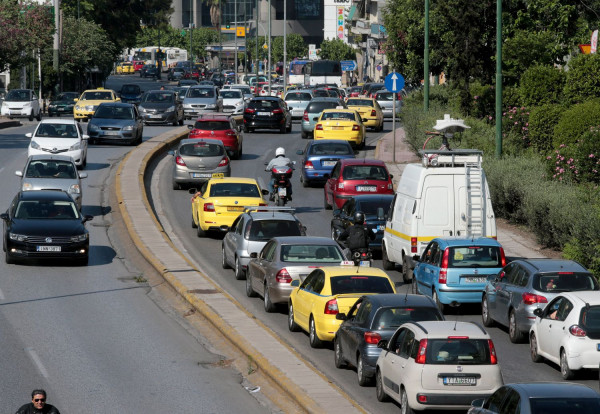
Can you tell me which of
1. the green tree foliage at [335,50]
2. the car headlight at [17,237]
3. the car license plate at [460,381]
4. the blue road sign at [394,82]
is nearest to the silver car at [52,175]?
the car headlight at [17,237]

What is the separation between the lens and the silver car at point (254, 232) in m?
24.5

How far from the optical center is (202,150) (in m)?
37.2

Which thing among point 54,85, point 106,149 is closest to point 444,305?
point 106,149

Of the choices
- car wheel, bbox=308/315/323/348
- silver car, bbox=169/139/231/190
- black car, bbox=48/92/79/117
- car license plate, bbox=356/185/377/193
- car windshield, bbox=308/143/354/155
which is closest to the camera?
car wheel, bbox=308/315/323/348

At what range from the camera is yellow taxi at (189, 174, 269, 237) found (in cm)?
2927

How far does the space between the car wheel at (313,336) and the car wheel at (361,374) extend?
7.42 feet

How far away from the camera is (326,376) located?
1683 centimetres

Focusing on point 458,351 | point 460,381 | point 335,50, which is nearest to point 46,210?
point 458,351

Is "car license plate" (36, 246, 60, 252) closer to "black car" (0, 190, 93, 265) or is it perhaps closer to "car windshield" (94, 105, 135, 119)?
"black car" (0, 190, 93, 265)

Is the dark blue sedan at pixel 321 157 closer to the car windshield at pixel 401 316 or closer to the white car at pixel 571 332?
the white car at pixel 571 332

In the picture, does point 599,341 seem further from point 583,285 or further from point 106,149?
point 106,149

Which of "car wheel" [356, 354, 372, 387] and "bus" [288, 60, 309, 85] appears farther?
"bus" [288, 60, 309, 85]

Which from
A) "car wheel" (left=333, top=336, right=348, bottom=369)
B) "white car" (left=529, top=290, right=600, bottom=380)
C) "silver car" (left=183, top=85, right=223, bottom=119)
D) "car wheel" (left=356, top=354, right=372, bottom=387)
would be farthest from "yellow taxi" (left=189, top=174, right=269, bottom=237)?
"silver car" (left=183, top=85, right=223, bottom=119)

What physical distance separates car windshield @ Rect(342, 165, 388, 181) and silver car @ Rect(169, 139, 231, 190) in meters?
5.74
